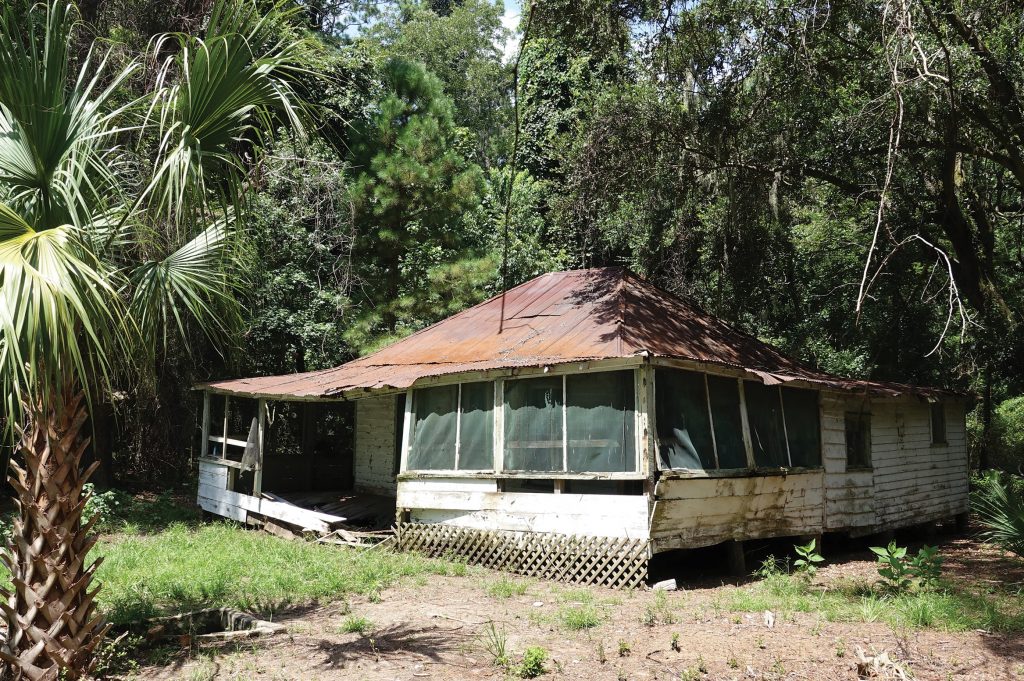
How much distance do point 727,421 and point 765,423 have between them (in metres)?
0.95

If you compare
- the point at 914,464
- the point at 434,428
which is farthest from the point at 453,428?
the point at 914,464

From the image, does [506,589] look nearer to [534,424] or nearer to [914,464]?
[534,424]

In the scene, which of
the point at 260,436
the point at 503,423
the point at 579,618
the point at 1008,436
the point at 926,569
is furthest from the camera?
the point at 1008,436

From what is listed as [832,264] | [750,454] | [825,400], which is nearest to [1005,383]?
[832,264]

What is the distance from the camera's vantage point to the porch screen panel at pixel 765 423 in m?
11.7

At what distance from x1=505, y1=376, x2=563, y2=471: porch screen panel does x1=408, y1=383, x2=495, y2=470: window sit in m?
0.36

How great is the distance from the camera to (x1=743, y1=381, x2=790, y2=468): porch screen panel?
11.7 m

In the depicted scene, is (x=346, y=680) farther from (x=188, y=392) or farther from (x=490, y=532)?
(x=188, y=392)

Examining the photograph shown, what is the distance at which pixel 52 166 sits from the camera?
18.4 feet

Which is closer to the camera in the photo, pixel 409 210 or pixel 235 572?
pixel 235 572

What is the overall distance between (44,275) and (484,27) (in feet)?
121

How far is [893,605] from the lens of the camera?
8.66 metres

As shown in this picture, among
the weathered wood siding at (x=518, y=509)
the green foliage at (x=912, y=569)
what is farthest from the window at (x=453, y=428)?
the green foliage at (x=912, y=569)

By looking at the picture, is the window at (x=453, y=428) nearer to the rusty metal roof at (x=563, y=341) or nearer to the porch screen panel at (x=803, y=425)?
the rusty metal roof at (x=563, y=341)
